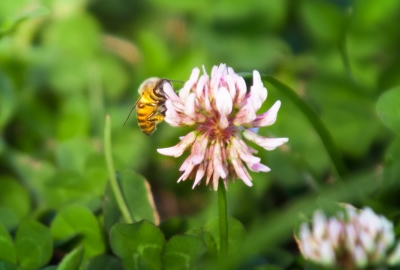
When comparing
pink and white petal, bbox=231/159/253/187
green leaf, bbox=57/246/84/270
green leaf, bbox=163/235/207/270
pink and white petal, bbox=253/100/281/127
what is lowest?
green leaf, bbox=57/246/84/270

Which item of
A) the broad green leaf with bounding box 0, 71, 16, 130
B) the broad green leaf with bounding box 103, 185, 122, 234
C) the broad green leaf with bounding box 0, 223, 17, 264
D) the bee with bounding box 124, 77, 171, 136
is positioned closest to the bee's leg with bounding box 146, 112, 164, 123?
the bee with bounding box 124, 77, 171, 136

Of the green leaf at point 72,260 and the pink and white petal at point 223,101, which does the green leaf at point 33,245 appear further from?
the pink and white petal at point 223,101

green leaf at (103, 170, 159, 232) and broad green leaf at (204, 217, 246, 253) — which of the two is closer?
broad green leaf at (204, 217, 246, 253)

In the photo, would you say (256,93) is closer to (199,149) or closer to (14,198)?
(199,149)

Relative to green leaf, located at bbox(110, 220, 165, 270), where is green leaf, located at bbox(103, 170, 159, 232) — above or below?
above

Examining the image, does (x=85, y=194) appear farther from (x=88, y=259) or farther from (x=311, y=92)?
(x=311, y=92)

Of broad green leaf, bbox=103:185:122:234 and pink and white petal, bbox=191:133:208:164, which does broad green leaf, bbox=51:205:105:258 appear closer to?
broad green leaf, bbox=103:185:122:234

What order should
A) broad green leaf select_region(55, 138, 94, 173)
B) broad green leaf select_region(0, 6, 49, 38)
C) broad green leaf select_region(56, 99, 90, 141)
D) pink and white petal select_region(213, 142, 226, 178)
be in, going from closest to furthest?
pink and white petal select_region(213, 142, 226, 178) → broad green leaf select_region(0, 6, 49, 38) → broad green leaf select_region(55, 138, 94, 173) → broad green leaf select_region(56, 99, 90, 141)

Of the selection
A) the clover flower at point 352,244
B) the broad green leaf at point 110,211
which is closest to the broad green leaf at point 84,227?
the broad green leaf at point 110,211
